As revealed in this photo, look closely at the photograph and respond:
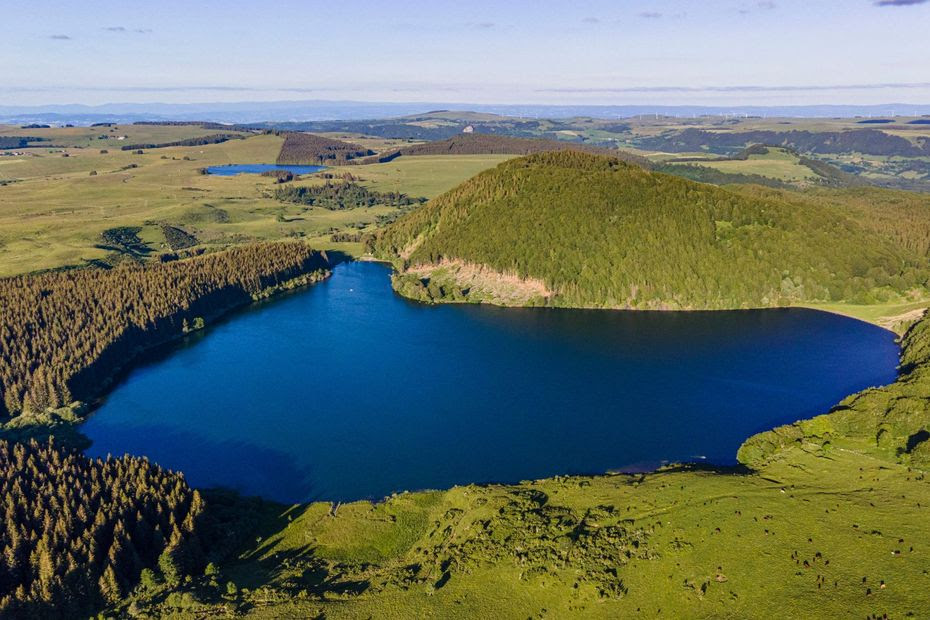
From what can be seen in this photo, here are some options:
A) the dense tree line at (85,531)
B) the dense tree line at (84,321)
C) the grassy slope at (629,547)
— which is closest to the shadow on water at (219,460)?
the grassy slope at (629,547)

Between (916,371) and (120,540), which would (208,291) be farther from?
(916,371)

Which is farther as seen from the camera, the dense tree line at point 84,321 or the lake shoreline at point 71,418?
the dense tree line at point 84,321

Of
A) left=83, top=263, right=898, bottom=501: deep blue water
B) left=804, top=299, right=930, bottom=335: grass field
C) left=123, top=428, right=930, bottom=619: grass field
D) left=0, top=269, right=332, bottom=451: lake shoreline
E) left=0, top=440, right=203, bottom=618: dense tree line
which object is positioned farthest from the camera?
left=804, top=299, right=930, bottom=335: grass field

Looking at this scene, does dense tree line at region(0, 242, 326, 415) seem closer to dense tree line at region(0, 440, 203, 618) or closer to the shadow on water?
the shadow on water

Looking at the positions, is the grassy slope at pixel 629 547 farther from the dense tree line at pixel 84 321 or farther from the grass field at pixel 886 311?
the grass field at pixel 886 311

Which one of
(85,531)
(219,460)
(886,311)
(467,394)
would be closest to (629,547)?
(467,394)

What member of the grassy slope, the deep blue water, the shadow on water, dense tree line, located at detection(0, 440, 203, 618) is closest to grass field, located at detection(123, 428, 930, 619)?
the grassy slope

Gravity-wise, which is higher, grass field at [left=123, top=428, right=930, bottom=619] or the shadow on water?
grass field at [left=123, top=428, right=930, bottom=619]

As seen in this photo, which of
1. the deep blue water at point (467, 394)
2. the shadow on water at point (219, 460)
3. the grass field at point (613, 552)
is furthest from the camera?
the deep blue water at point (467, 394)
